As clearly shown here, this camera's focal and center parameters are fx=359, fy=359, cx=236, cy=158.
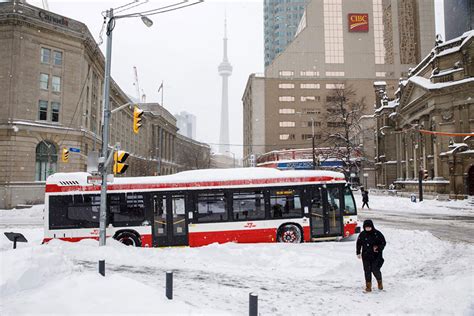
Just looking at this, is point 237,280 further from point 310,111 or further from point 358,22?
point 358,22

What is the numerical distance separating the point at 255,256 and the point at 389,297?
4.93 metres

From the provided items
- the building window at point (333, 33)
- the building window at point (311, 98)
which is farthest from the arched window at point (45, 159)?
the building window at point (333, 33)

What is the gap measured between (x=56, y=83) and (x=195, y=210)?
112ft

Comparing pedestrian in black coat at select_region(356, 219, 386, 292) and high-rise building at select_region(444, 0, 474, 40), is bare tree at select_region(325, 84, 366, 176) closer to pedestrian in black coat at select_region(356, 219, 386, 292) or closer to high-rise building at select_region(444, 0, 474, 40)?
high-rise building at select_region(444, 0, 474, 40)

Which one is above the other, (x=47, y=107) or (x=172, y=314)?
(x=47, y=107)

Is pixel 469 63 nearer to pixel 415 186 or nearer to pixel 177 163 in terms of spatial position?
pixel 415 186

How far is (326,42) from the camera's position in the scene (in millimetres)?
117625

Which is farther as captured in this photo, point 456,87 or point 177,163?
point 177,163

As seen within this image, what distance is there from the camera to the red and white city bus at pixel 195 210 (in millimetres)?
14453

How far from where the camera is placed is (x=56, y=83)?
40812 mm

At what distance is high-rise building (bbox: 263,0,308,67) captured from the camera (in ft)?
571

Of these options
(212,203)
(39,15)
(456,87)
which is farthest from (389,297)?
(39,15)

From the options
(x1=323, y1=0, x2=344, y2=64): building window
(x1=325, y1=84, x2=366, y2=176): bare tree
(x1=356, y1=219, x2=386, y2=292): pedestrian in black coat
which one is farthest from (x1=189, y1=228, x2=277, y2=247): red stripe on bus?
(x1=323, y1=0, x2=344, y2=64): building window

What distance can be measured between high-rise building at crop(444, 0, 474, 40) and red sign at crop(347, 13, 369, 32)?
2532 inches
